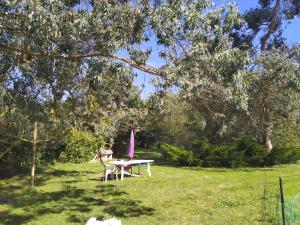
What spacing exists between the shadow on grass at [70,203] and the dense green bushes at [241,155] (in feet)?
24.3

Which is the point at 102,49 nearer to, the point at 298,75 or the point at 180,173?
the point at 180,173

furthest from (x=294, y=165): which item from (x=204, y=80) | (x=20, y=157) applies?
(x=204, y=80)

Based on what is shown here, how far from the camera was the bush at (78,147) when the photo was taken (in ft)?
78.3

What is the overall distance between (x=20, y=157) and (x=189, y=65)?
12.2 metres

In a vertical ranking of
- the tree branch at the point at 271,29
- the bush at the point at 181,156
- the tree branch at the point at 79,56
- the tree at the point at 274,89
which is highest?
the tree branch at the point at 271,29

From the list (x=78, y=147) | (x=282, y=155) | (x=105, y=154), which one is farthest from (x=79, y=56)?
(x=105, y=154)

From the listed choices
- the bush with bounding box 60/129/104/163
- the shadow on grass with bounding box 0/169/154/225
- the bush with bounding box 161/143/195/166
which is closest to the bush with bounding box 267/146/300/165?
the bush with bounding box 161/143/195/166

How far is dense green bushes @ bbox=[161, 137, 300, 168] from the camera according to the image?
67.6 feet

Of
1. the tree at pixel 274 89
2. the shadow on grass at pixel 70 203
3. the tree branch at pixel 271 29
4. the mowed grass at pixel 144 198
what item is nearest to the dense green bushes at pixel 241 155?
the tree at pixel 274 89

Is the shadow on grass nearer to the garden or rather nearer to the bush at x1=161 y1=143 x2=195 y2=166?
the garden

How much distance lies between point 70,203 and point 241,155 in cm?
1071

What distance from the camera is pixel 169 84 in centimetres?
905

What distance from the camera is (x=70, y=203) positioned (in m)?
12.2

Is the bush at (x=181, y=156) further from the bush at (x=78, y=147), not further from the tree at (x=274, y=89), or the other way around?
the bush at (x=78, y=147)
